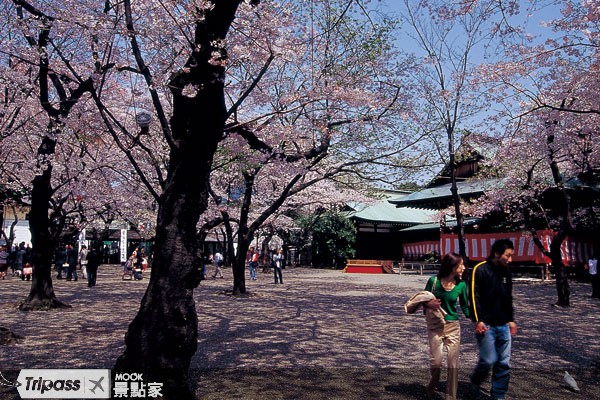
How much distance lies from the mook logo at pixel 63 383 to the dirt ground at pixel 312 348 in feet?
1.26

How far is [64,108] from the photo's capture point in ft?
40.7

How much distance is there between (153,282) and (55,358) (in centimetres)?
296

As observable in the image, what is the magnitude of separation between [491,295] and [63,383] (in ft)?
14.6

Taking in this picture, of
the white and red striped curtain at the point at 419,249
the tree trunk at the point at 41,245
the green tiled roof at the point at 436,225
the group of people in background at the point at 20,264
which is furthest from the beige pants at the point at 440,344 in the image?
the white and red striped curtain at the point at 419,249

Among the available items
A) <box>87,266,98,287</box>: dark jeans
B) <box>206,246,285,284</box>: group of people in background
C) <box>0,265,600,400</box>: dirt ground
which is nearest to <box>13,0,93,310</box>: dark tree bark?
<box>0,265,600,400</box>: dirt ground

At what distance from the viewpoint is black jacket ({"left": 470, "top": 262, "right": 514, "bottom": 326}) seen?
16.4 ft

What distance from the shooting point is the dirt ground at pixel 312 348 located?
5707 mm

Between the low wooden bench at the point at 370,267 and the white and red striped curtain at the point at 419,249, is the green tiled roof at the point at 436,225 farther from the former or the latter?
the low wooden bench at the point at 370,267

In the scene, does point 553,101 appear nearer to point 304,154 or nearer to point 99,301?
point 304,154

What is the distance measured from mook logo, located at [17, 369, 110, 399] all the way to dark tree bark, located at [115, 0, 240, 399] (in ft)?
0.97

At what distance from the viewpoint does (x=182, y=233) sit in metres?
5.40

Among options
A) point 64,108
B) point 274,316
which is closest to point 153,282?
point 274,316

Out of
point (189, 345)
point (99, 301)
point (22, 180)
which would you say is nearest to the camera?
point (189, 345)

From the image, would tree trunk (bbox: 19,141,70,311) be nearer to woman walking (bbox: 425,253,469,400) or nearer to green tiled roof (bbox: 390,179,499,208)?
woman walking (bbox: 425,253,469,400)
